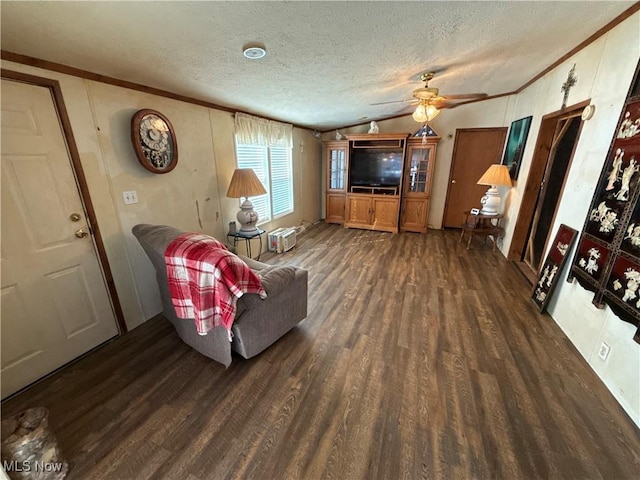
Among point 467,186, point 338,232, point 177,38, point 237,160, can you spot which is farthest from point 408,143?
point 177,38

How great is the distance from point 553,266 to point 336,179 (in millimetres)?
4022

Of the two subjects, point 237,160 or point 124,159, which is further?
point 237,160

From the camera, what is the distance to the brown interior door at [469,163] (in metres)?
4.60

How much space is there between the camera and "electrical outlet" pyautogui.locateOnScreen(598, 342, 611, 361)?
1653mm

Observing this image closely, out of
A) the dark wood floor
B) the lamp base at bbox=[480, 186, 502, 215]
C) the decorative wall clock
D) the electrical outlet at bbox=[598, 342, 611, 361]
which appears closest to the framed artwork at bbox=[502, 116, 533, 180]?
the lamp base at bbox=[480, 186, 502, 215]

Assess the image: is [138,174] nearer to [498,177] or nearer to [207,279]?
[207,279]

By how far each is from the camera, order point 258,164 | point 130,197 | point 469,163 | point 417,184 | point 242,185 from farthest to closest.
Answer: point 417,184, point 469,163, point 258,164, point 242,185, point 130,197

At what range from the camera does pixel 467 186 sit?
495cm

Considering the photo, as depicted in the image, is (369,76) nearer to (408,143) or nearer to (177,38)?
(177,38)

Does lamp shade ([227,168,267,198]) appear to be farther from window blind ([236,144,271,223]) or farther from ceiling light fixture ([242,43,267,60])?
ceiling light fixture ([242,43,267,60])

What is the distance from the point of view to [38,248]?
5.38 ft

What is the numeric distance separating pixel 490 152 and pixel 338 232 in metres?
3.22

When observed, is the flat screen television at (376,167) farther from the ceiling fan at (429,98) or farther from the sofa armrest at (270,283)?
the sofa armrest at (270,283)

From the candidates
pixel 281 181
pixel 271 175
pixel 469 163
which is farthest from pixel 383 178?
pixel 271 175
